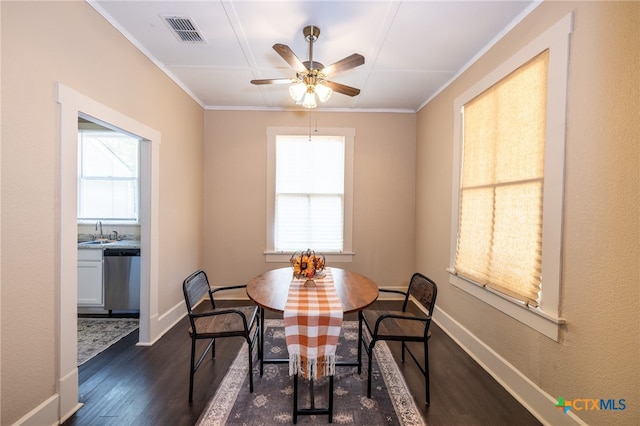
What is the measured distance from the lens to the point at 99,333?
2.77m

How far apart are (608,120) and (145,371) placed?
3.50m

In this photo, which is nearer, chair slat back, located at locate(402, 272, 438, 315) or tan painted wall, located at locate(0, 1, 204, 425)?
tan painted wall, located at locate(0, 1, 204, 425)

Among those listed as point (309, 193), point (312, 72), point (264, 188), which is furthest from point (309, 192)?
point (312, 72)

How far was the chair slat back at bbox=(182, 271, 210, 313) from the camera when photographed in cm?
190

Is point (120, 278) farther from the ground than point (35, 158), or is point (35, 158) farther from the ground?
point (35, 158)

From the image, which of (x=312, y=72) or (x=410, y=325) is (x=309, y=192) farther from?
(x=410, y=325)

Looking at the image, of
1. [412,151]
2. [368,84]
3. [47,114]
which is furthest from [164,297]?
[412,151]

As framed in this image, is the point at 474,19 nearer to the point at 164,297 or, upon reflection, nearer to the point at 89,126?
the point at 164,297

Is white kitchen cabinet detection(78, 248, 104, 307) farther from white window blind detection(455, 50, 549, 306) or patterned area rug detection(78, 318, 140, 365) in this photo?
white window blind detection(455, 50, 549, 306)

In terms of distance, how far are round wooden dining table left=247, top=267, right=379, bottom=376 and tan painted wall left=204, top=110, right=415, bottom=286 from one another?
1.54m

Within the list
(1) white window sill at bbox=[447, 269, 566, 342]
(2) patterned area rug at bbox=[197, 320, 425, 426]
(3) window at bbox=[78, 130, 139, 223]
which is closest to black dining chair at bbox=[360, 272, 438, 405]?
(2) patterned area rug at bbox=[197, 320, 425, 426]

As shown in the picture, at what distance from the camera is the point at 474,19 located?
201 centimetres

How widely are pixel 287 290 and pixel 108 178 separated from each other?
3361 millimetres

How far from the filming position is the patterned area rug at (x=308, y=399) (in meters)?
1.70
